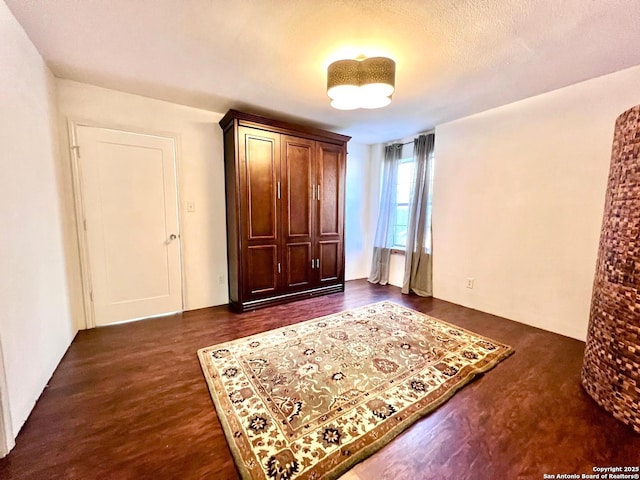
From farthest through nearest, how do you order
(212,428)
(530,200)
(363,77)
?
(530,200), (363,77), (212,428)

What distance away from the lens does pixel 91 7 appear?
1543 mm

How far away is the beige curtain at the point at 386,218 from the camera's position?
422 cm

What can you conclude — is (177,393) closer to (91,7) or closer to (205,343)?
(205,343)

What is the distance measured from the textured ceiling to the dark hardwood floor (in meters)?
2.33

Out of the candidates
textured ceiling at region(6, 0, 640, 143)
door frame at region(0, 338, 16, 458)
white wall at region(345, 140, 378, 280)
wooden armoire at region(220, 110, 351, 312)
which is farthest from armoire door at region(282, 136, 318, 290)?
door frame at region(0, 338, 16, 458)

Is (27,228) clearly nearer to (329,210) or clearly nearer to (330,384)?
(330,384)

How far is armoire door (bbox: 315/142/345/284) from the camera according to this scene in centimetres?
358

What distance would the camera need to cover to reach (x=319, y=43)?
1.85m

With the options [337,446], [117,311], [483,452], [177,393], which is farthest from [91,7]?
[483,452]

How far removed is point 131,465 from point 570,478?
197 centimetres

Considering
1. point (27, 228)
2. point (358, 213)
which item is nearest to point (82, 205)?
point (27, 228)

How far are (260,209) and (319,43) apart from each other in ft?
5.80

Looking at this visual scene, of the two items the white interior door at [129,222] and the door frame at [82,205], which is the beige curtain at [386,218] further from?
the door frame at [82,205]

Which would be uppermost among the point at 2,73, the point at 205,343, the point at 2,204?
the point at 2,73
